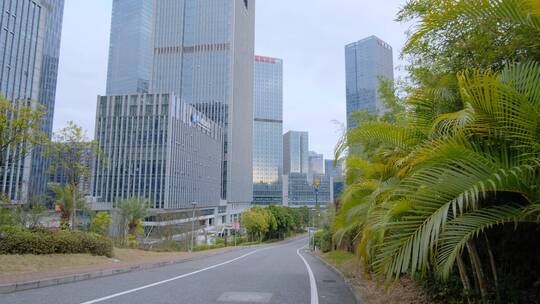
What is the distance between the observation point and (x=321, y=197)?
370 feet

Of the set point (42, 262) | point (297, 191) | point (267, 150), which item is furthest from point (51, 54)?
point (42, 262)

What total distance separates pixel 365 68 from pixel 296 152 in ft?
545

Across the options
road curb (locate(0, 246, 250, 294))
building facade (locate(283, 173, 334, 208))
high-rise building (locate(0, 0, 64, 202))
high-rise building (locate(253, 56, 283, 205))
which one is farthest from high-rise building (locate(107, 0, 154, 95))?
road curb (locate(0, 246, 250, 294))

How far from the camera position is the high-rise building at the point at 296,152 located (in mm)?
187875

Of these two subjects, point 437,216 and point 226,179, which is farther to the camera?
point 226,179

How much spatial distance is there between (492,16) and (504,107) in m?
0.85

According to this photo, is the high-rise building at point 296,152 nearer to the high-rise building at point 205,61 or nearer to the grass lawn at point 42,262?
the high-rise building at point 205,61

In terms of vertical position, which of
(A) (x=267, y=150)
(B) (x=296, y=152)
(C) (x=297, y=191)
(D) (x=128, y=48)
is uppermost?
(D) (x=128, y=48)

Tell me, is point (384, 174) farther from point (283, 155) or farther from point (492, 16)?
point (283, 155)

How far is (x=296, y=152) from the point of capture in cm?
19212

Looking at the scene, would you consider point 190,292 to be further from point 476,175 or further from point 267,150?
point 267,150

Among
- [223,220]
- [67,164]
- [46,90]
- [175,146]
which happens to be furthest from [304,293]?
[46,90]

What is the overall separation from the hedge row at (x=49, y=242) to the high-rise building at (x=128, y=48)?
133117 millimetres

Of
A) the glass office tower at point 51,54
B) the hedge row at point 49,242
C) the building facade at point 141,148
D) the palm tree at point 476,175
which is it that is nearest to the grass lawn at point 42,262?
the hedge row at point 49,242
